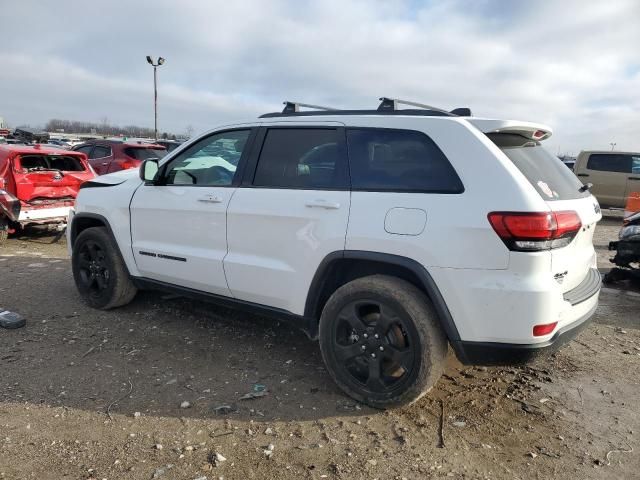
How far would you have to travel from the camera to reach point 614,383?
3.72 m

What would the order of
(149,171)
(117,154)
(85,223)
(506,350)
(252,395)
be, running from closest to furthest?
(506,350), (252,395), (149,171), (85,223), (117,154)

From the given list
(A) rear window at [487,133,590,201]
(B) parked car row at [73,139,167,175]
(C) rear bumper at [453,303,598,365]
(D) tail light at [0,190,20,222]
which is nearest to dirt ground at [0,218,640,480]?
(C) rear bumper at [453,303,598,365]

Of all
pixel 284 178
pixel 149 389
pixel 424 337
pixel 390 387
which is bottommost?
pixel 149 389

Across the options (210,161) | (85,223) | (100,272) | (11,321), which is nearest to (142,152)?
(85,223)

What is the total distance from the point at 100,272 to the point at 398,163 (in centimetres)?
321

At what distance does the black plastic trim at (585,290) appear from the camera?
2996 mm

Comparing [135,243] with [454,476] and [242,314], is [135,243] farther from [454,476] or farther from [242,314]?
[454,476]

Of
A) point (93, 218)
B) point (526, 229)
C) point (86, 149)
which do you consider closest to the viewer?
point (526, 229)

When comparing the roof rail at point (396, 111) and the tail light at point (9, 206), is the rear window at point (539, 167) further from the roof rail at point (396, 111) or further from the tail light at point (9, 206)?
the tail light at point (9, 206)

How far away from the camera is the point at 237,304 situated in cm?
393

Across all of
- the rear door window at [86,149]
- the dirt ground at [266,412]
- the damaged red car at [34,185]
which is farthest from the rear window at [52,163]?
the dirt ground at [266,412]

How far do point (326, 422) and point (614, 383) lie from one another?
85.3 inches

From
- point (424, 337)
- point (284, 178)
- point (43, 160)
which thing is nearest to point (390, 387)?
point (424, 337)

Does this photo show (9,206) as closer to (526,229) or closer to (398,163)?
(398,163)
